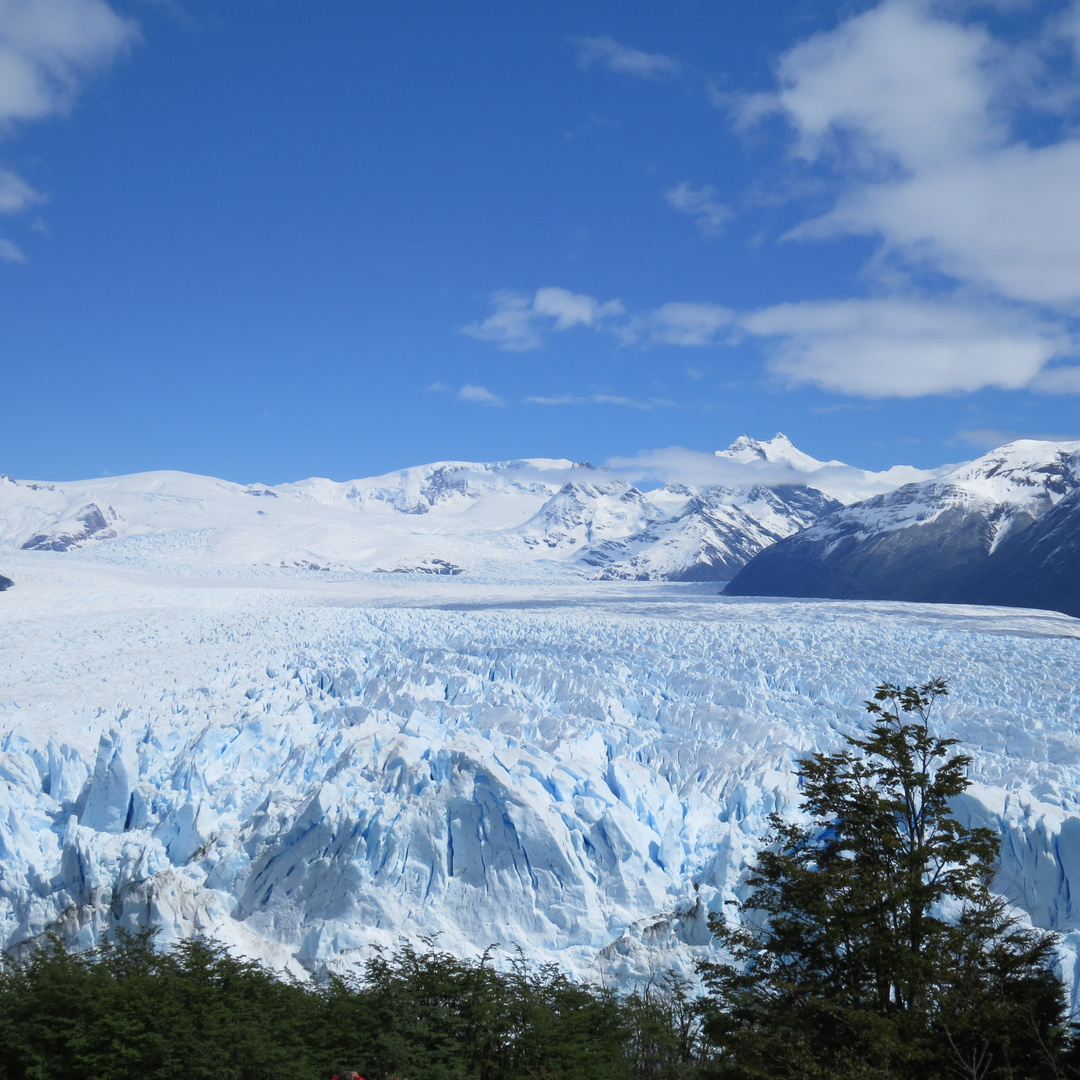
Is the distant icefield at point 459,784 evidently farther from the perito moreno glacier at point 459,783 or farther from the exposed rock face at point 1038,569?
the exposed rock face at point 1038,569

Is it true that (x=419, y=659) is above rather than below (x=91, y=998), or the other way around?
above

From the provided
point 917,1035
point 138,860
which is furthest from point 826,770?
point 138,860

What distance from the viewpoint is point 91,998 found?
962 cm

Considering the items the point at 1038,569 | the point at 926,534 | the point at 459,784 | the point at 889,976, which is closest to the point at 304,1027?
the point at 889,976

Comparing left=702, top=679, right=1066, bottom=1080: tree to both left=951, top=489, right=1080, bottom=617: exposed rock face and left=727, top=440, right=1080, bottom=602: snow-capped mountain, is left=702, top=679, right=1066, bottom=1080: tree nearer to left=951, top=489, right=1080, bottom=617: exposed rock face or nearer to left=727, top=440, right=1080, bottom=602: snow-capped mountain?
left=951, top=489, right=1080, bottom=617: exposed rock face

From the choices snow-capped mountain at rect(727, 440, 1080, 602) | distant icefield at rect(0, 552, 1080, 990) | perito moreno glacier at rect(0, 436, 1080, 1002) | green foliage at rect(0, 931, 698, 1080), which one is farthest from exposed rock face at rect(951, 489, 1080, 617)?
green foliage at rect(0, 931, 698, 1080)

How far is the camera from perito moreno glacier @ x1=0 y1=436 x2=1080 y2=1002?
15.7 metres

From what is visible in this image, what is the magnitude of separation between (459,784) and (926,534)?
107 m

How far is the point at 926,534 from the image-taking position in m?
112

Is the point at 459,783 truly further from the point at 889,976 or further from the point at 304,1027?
the point at 889,976

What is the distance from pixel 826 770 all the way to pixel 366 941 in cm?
931

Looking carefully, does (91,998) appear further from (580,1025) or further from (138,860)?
(138,860)

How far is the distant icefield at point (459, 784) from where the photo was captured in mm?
15719

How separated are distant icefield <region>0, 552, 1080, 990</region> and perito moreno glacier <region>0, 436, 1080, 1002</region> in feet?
0.19
